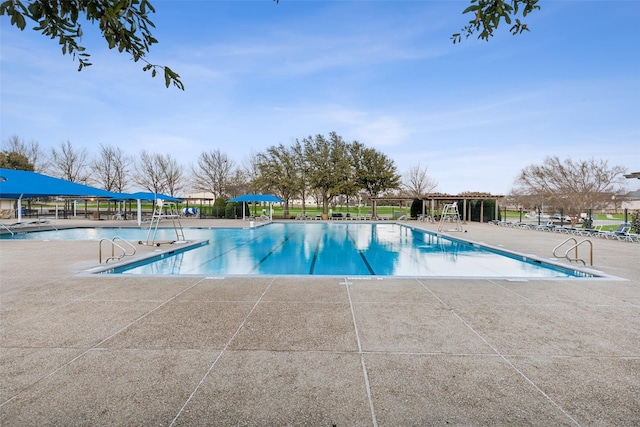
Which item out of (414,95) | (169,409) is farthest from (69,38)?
(414,95)

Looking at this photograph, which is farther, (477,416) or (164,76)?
(477,416)

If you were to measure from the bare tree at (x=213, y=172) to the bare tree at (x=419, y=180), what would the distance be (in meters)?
24.0

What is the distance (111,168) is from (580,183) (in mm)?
47749

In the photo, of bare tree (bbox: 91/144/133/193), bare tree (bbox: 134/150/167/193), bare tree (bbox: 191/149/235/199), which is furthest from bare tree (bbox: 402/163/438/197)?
bare tree (bbox: 91/144/133/193)

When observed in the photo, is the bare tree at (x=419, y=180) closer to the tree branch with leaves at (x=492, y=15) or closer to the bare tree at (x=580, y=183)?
the bare tree at (x=580, y=183)

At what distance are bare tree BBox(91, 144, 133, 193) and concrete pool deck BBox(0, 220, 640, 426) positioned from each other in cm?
4291

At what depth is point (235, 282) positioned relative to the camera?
5.93 m

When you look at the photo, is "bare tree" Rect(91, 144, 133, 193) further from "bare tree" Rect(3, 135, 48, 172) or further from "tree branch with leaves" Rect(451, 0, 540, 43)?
"tree branch with leaves" Rect(451, 0, 540, 43)

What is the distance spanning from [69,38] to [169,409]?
7.81ft

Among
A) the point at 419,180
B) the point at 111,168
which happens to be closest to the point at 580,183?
the point at 419,180

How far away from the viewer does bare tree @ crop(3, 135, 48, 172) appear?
36.6m

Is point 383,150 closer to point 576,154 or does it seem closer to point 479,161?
point 479,161

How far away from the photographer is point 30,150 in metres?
37.6

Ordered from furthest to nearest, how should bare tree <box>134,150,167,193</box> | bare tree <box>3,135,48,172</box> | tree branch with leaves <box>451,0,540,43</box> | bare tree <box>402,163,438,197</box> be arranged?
1. bare tree <box>402,163,438,197</box>
2. bare tree <box>134,150,167,193</box>
3. bare tree <box>3,135,48,172</box>
4. tree branch with leaves <box>451,0,540,43</box>
